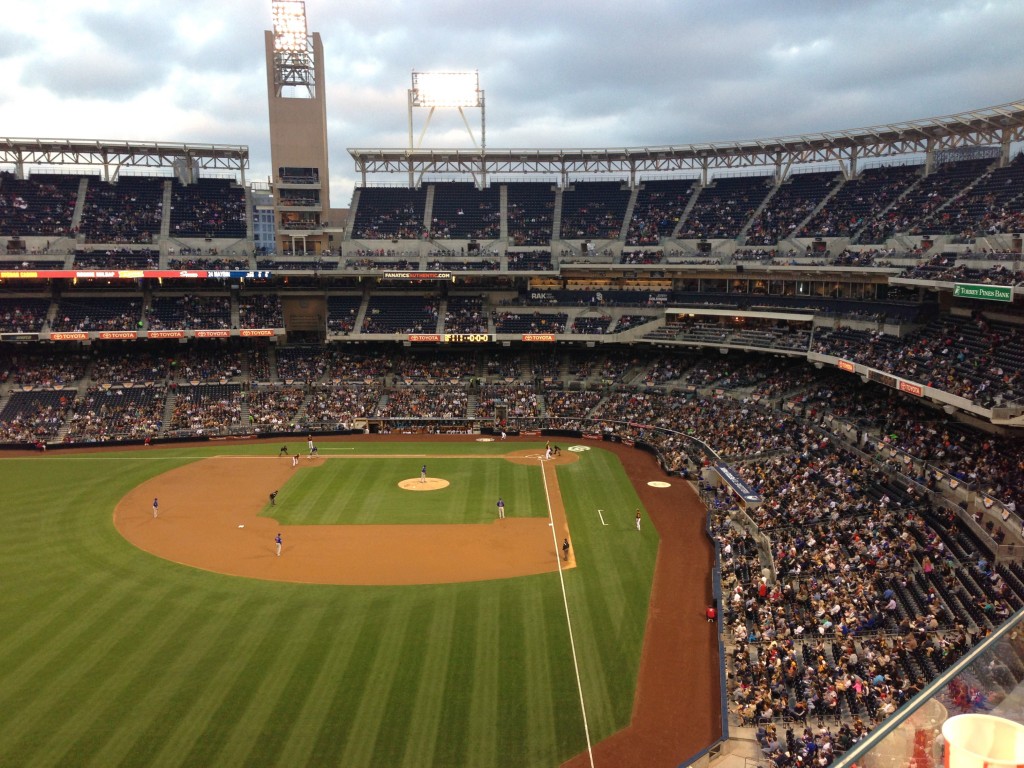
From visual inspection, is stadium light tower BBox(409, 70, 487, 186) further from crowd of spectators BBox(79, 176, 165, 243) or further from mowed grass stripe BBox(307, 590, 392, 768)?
mowed grass stripe BBox(307, 590, 392, 768)

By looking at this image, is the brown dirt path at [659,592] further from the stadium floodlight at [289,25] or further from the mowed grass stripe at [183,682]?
the stadium floodlight at [289,25]

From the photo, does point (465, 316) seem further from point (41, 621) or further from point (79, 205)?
point (41, 621)

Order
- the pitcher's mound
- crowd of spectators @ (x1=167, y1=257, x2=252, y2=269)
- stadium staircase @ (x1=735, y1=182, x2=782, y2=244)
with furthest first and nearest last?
crowd of spectators @ (x1=167, y1=257, x2=252, y2=269) < stadium staircase @ (x1=735, y1=182, x2=782, y2=244) < the pitcher's mound

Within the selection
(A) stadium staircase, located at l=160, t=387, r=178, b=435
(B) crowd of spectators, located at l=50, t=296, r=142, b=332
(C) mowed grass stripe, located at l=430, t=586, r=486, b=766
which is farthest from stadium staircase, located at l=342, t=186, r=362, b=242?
(C) mowed grass stripe, located at l=430, t=586, r=486, b=766

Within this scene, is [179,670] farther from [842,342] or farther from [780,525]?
[842,342]

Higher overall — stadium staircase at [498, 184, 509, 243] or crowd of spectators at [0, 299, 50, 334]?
stadium staircase at [498, 184, 509, 243]

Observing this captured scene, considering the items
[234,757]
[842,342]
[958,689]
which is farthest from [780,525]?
[958,689]

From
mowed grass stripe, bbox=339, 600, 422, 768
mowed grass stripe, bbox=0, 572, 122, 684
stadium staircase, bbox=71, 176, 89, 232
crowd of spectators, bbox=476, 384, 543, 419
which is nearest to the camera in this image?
mowed grass stripe, bbox=339, 600, 422, 768
